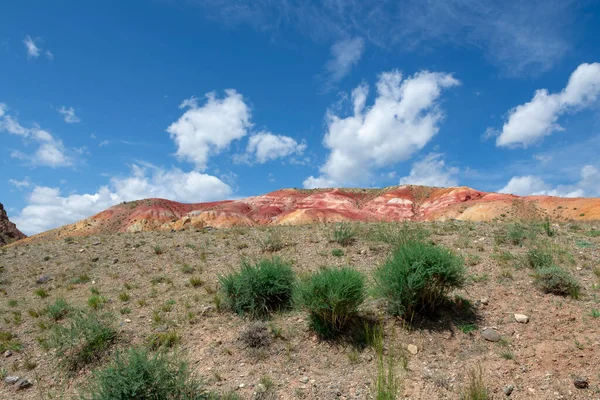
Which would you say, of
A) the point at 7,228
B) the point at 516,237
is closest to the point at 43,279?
the point at 516,237

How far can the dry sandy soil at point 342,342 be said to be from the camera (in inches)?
199

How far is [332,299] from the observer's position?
6.05 m

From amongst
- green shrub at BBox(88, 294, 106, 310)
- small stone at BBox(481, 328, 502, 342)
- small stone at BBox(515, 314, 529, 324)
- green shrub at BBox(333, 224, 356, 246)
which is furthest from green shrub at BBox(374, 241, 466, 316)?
green shrub at BBox(88, 294, 106, 310)

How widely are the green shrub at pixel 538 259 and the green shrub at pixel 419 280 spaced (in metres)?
2.62

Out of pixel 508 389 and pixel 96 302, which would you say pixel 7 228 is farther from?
pixel 508 389

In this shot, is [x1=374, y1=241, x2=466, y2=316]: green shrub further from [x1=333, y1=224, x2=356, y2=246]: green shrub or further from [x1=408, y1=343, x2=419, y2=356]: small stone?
[x1=333, y1=224, x2=356, y2=246]: green shrub

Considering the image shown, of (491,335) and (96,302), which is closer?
(491,335)

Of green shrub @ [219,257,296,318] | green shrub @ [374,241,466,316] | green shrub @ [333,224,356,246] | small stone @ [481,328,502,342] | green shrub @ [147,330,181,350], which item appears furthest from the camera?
green shrub @ [333,224,356,246]

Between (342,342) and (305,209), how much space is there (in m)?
51.8

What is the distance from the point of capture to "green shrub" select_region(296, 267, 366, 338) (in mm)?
6090

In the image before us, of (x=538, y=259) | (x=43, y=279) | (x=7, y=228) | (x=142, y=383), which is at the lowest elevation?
(x=142, y=383)

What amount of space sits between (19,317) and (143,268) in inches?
119

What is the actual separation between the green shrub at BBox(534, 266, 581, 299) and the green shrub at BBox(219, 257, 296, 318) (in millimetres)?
4766

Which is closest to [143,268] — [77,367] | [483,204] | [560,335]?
[77,367]
